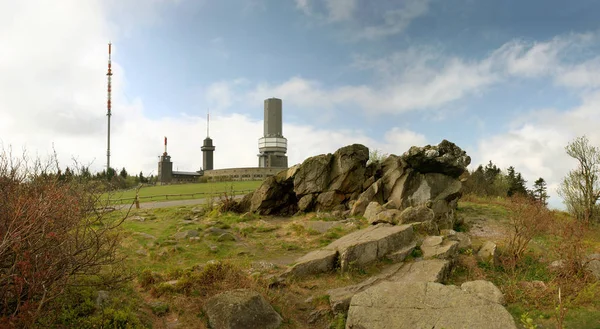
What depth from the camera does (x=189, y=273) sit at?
463 inches

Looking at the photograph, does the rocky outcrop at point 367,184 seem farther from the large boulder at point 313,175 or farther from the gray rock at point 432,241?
the gray rock at point 432,241

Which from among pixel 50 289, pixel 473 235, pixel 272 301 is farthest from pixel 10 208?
pixel 473 235

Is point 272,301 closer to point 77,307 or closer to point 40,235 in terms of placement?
point 77,307

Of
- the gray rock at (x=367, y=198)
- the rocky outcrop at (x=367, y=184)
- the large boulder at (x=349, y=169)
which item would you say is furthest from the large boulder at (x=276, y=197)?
the gray rock at (x=367, y=198)

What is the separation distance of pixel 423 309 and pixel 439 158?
1623 centimetres

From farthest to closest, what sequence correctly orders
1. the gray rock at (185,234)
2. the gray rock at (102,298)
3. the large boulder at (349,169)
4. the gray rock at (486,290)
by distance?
the large boulder at (349,169), the gray rock at (185,234), the gray rock at (486,290), the gray rock at (102,298)

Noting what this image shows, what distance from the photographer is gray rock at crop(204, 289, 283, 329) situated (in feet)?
29.9

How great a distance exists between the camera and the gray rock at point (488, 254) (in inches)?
574

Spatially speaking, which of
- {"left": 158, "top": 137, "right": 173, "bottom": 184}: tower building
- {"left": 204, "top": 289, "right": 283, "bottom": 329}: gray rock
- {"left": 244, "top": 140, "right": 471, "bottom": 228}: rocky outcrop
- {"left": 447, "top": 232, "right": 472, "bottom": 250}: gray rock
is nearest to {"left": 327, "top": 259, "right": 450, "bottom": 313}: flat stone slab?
{"left": 204, "top": 289, "right": 283, "bottom": 329}: gray rock

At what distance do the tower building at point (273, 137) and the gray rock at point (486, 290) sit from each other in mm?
107017

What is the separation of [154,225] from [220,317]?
16.0 metres

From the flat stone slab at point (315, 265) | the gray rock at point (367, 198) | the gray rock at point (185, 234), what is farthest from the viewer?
the gray rock at point (367, 198)

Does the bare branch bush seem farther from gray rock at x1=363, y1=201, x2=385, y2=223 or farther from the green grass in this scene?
the green grass

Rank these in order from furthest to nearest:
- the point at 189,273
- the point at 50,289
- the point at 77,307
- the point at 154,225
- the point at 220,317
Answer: the point at 154,225 → the point at 189,273 → the point at 220,317 → the point at 77,307 → the point at 50,289
